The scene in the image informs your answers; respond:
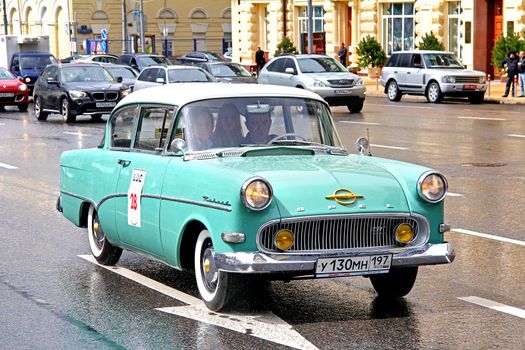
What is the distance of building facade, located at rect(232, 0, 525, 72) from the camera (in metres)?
46.8

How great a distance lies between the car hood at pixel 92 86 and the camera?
104ft

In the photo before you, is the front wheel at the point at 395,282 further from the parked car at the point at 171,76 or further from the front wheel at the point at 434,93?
the front wheel at the point at 434,93

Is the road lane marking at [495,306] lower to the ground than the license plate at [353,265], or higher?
lower

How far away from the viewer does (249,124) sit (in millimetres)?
9070

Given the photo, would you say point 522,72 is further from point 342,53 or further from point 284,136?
point 284,136

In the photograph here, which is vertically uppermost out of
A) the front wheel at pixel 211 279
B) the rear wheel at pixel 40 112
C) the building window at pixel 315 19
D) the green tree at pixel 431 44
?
the building window at pixel 315 19

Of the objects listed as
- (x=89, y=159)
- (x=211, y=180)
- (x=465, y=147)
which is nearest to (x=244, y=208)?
(x=211, y=180)

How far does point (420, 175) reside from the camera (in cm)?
833

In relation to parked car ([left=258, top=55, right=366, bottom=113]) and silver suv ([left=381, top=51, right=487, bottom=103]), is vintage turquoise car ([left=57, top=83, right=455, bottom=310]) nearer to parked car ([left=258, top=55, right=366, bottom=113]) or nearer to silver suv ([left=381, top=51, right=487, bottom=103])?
parked car ([left=258, top=55, right=366, bottom=113])

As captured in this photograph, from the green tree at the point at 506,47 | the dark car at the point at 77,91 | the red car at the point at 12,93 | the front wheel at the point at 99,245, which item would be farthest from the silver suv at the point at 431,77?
the front wheel at the point at 99,245

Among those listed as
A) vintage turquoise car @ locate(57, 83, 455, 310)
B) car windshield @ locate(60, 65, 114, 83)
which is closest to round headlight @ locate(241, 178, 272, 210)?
vintage turquoise car @ locate(57, 83, 455, 310)

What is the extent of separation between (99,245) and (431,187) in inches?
129

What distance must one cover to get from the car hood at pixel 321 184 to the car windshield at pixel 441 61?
3031cm

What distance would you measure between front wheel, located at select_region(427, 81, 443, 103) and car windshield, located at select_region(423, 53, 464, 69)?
28.2 inches
